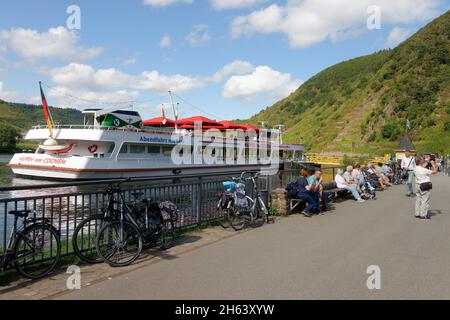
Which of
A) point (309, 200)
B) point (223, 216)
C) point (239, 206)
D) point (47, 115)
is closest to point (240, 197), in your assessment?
point (239, 206)

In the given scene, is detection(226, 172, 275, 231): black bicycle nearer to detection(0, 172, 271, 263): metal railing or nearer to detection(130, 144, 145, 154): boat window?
detection(0, 172, 271, 263): metal railing

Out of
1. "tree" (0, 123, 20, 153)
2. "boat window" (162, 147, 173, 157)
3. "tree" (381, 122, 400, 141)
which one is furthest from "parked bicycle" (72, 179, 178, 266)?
"tree" (0, 123, 20, 153)

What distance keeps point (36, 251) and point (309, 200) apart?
7.22 meters

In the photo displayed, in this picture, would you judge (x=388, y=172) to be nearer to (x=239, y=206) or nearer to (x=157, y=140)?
(x=157, y=140)

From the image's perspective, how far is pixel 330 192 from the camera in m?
→ 12.9

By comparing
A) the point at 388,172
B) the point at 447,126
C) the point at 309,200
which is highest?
the point at 447,126

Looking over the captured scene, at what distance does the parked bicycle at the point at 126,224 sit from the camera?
227 inches

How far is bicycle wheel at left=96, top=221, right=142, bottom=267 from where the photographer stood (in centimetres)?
570

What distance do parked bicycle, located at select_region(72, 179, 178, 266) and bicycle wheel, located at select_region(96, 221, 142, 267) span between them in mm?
15

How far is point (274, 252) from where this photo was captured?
6.59 meters

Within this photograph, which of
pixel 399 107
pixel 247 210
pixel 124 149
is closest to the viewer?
pixel 247 210

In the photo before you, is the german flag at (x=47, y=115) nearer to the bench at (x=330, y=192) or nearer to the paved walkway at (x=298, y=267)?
the bench at (x=330, y=192)

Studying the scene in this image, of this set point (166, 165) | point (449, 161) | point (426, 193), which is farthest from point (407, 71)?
point (426, 193)

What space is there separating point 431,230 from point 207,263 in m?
5.53
